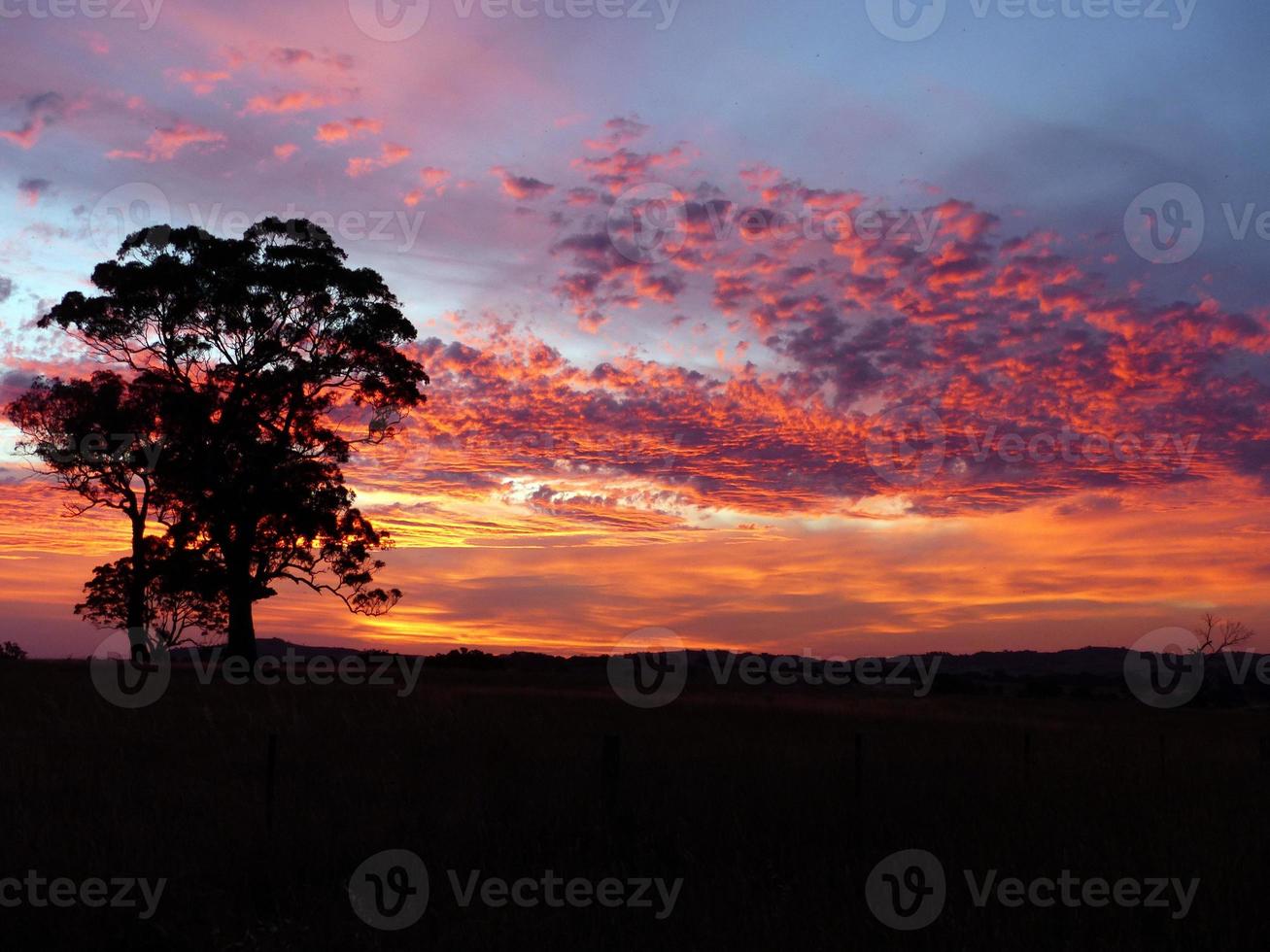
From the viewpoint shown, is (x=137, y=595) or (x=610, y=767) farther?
(x=137, y=595)

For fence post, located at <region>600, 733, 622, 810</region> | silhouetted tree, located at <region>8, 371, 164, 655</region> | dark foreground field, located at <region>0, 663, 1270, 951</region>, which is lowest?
dark foreground field, located at <region>0, 663, 1270, 951</region>

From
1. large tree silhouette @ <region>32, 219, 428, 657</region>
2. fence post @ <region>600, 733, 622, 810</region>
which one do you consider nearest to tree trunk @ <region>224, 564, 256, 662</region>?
large tree silhouette @ <region>32, 219, 428, 657</region>

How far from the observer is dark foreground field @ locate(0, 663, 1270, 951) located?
8.07 metres

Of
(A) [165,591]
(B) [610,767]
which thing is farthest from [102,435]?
(B) [610,767]

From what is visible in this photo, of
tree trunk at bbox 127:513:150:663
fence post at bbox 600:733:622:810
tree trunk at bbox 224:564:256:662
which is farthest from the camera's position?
tree trunk at bbox 127:513:150:663

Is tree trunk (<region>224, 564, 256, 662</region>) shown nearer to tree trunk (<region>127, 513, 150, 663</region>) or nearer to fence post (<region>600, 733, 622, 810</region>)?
tree trunk (<region>127, 513, 150, 663</region>)

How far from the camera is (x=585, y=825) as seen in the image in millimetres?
10875

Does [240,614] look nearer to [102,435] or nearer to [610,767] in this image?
[102,435]

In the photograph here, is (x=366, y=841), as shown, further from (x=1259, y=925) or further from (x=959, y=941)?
(x=1259, y=925)

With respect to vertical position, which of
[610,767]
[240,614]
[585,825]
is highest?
[240,614]

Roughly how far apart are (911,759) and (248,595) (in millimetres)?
23218

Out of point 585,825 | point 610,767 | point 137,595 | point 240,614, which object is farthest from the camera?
point 137,595

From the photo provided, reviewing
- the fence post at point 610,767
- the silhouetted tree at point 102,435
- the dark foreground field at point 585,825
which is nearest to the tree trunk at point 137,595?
the silhouetted tree at point 102,435

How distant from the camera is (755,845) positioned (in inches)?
400
